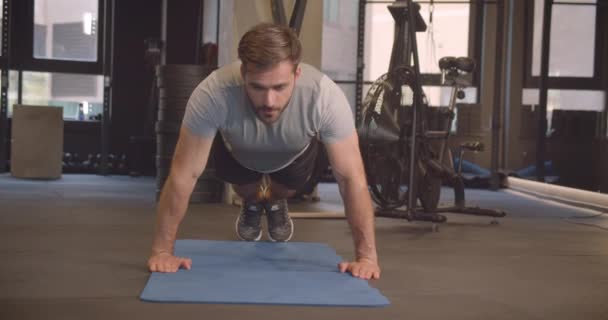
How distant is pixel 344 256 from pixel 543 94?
14.9 feet

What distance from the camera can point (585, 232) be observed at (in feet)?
14.2

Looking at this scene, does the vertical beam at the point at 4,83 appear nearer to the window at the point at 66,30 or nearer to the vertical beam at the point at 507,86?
the window at the point at 66,30

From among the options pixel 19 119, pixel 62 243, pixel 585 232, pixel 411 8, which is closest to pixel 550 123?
pixel 585 232

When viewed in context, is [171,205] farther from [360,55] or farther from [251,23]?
[360,55]

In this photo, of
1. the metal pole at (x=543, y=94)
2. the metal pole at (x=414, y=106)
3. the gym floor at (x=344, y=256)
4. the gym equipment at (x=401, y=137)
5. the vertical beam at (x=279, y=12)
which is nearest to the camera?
the gym floor at (x=344, y=256)

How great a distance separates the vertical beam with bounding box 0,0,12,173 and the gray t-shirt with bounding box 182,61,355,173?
6003 mm

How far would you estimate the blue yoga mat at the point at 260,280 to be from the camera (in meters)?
2.14

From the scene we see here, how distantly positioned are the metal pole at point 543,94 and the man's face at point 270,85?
5.20 metres

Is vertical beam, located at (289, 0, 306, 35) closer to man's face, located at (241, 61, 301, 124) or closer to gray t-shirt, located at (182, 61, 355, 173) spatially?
gray t-shirt, located at (182, 61, 355, 173)

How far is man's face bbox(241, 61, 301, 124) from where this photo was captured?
88.1 inches

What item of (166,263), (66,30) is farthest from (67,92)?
(166,263)

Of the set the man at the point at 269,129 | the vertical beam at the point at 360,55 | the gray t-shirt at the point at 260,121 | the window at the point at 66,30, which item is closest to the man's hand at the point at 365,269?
the man at the point at 269,129

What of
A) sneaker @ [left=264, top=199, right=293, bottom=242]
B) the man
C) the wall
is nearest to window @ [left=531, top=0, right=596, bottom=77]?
the wall

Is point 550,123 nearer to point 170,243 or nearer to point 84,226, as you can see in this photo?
point 84,226
